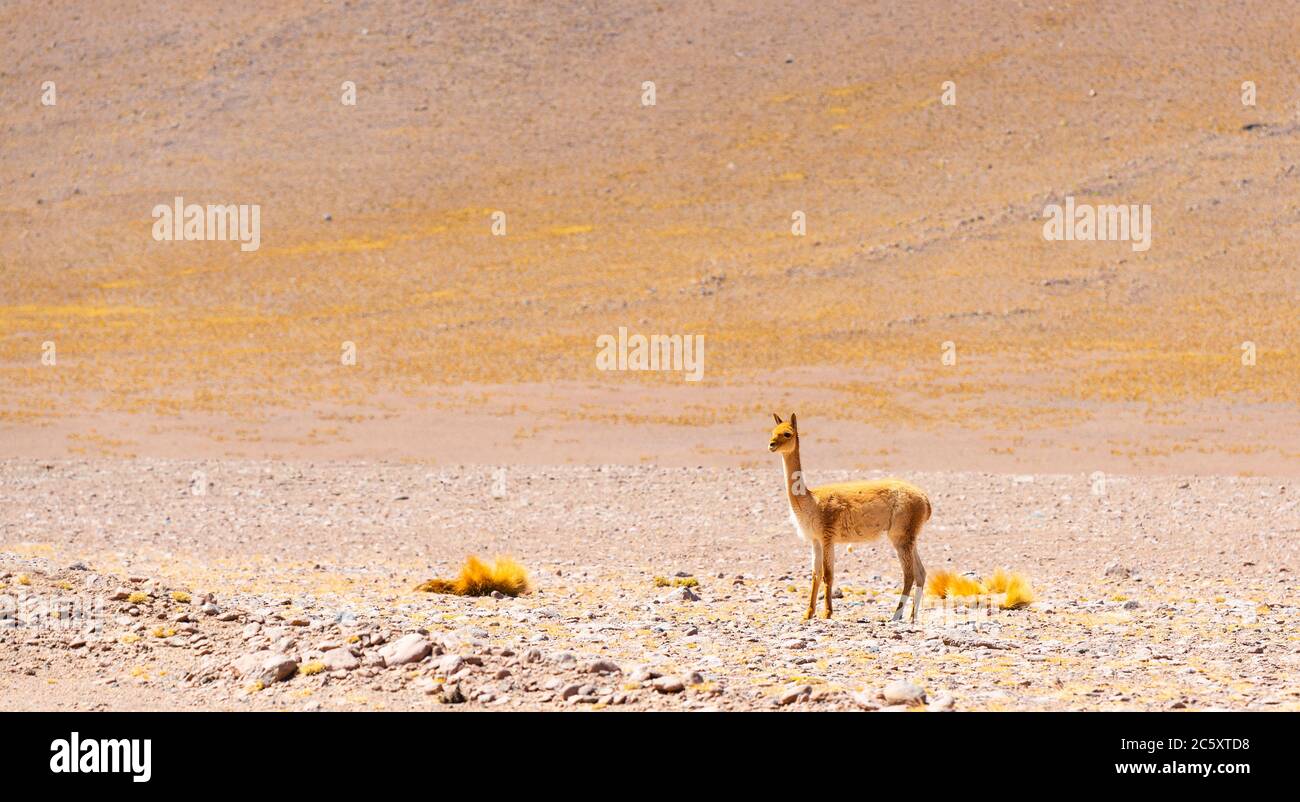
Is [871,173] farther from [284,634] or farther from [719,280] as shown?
[284,634]

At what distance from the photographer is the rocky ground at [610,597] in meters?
6.81

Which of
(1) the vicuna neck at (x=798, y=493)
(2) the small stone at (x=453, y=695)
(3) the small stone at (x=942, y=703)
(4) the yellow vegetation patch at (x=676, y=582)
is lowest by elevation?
(4) the yellow vegetation patch at (x=676, y=582)

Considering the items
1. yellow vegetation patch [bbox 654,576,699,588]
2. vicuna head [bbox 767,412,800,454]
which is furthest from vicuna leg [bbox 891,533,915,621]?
yellow vegetation patch [bbox 654,576,699,588]

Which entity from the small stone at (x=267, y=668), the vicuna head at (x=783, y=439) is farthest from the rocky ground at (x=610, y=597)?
the vicuna head at (x=783, y=439)

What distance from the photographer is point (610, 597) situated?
10.5m

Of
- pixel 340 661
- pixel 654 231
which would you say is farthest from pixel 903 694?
pixel 654 231

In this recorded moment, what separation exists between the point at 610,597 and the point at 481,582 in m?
0.90

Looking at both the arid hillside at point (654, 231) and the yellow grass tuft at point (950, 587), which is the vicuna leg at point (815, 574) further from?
the arid hillside at point (654, 231)

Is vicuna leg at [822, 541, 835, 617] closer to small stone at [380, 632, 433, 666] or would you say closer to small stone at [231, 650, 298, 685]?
small stone at [380, 632, 433, 666]

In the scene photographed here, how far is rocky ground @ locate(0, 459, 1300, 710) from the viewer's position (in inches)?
268

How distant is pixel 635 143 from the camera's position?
201ft

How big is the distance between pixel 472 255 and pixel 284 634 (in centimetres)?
4498

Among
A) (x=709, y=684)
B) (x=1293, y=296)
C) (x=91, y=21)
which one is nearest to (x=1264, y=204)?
(x=1293, y=296)

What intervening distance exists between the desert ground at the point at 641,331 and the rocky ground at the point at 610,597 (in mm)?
54
